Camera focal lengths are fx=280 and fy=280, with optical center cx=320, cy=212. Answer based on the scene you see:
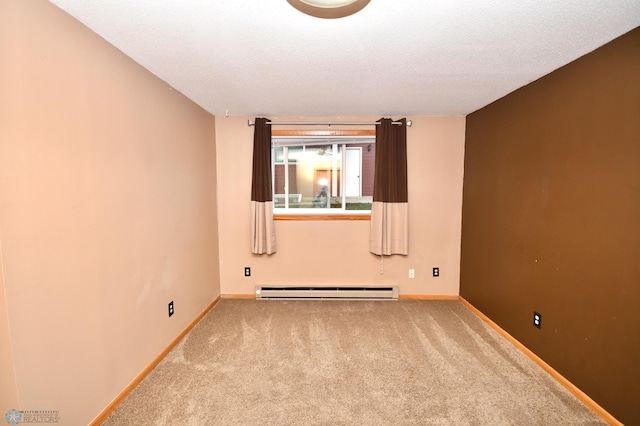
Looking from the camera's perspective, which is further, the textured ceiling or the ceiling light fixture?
the textured ceiling

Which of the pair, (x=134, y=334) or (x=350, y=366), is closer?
(x=134, y=334)

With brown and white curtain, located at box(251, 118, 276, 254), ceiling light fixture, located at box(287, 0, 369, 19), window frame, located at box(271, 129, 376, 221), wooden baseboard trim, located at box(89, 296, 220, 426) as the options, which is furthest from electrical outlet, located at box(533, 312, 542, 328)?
wooden baseboard trim, located at box(89, 296, 220, 426)

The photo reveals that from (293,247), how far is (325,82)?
2019 mm

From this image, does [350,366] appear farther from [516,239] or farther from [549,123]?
[549,123]

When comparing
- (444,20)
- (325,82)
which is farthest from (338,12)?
(325,82)

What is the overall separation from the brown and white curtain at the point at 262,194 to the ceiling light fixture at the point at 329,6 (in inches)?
85.9

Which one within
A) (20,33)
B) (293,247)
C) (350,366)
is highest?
(20,33)

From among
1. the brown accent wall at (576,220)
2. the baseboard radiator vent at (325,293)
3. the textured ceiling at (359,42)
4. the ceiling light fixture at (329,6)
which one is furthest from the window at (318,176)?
the ceiling light fixture at (329,6)

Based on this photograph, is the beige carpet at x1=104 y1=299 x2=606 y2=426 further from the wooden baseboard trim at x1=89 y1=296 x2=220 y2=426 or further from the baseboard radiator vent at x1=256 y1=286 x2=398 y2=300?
the baseboard radiator vent at x1=256 y1=286 x2=398 y2=300

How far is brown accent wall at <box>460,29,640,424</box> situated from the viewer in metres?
1.57

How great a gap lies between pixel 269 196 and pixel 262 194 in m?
0.09

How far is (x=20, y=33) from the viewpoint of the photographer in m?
1.22

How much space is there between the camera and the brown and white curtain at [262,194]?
133 inches

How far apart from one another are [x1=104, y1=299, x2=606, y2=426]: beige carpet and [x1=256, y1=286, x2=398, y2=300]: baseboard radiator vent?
0.50 metres
